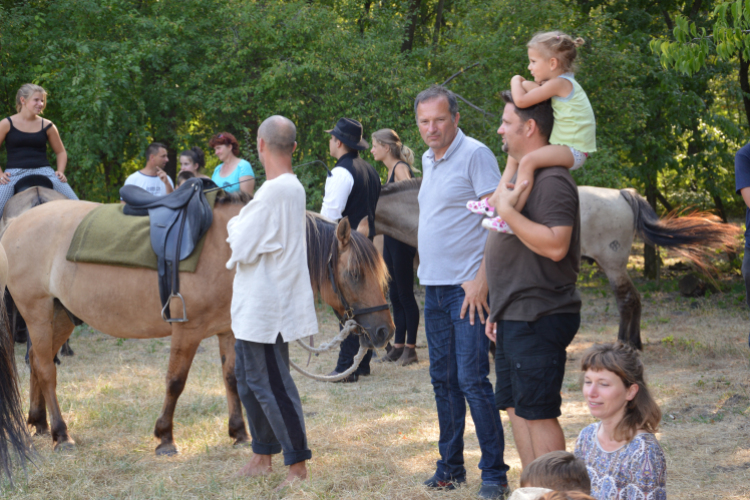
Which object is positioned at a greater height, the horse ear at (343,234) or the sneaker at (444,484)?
the horse ear at (343,234)

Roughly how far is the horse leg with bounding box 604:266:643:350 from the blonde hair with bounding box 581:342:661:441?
4.84 meters

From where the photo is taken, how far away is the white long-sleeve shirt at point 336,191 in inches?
215

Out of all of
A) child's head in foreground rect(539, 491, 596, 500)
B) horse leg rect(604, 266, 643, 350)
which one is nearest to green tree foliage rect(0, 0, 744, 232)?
horse leg rect(604, 266, 643, 350)

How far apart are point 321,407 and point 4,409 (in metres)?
2.50

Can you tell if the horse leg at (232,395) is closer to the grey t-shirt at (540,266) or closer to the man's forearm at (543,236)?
the grey t-shirt at (540,266)

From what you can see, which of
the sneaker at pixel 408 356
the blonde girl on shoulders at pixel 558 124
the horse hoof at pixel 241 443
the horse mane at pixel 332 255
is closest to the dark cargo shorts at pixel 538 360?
the blonde girl on shoulders at pixel 558 124

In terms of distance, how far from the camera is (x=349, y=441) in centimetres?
429

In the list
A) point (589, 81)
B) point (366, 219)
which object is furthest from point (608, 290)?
point (366, 219)

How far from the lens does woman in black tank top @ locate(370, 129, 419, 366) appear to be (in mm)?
6578

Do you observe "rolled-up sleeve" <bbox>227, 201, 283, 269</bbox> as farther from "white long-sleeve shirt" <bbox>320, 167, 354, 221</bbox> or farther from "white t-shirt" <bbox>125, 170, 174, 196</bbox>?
"white t-shirt" <bbox>125, 170, 174, 196</bbox>

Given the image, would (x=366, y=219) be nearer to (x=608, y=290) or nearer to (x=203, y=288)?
(x=203, y=288)

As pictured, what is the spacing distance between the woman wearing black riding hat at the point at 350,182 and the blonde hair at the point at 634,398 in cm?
331

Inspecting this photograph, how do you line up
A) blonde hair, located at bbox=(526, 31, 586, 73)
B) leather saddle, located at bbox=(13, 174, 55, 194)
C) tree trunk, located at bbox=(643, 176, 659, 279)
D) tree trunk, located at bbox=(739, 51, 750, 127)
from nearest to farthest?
1. blonde hair, located at bbox=(526, 31, 586, 73)
2. leather saddle, located at bbox=(13, 174, 55, 194)
3. tree trunk, located at bbox=(739, 51, 750, 127)
4. tree trunk, located at bbox=(643, 176, 659, 279)

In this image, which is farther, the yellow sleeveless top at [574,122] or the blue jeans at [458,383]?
the blue jeans at [458,383]
